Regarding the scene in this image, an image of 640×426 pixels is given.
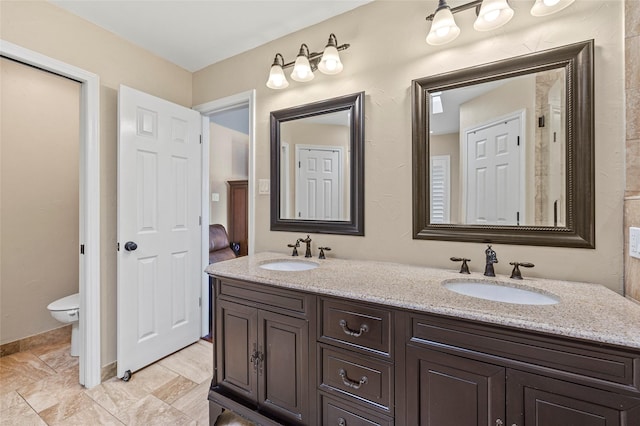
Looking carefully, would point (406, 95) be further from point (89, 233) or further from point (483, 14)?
point (89, 233)

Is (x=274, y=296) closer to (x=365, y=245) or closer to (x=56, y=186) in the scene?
(x=365, y=245)

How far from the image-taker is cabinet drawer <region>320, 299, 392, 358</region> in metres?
1.03

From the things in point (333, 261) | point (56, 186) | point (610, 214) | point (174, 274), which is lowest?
point (174, 274)

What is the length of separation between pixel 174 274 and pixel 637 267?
269 cm

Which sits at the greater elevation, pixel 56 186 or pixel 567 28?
pixel 567 28

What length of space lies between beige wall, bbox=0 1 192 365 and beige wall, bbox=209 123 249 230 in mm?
1900

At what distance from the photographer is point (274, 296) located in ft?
4.21

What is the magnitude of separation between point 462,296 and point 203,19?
222 centimetres

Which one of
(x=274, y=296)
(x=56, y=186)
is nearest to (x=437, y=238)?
(x=274, y=296)

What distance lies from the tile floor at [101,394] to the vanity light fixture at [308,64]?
2.11 metres

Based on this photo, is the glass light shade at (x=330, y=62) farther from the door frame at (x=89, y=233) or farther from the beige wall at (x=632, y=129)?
the door frame at (x=89, y=233)

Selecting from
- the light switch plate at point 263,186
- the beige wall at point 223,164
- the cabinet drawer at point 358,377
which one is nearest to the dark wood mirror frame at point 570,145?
the cabinet drawer at point 358,377

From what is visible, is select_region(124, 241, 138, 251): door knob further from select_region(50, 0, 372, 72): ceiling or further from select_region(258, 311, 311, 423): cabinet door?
select_region(50, 0, 372, 72): ceiling

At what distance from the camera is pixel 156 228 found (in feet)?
6.86
